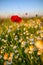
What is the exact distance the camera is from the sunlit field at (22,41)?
124 cm

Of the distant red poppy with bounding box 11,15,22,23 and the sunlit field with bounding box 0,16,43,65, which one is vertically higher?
the distant red poppy with bounding box 11,15,22,23

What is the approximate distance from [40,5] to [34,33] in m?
0.24

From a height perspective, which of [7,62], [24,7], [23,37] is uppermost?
[24,7]

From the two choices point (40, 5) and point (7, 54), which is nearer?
point (7, 54)

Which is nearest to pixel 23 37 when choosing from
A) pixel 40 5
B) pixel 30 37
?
pixel 30 37

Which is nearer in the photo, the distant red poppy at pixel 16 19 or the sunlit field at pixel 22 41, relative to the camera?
the sunlit field at pixel 22 41

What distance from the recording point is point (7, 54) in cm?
128

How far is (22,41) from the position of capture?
4.30 ft

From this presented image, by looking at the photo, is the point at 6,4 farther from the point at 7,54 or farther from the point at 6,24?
the point at 7,54

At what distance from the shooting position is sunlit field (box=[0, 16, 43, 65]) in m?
1.24

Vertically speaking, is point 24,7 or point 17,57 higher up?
point 24,7

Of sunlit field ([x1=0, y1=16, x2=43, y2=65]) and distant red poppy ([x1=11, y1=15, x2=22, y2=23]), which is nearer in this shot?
sunlit field ([x1=0, y1=16, x2=43, y2=65])

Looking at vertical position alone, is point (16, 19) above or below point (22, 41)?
above

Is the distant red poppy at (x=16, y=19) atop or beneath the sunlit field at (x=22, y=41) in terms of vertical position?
atop
